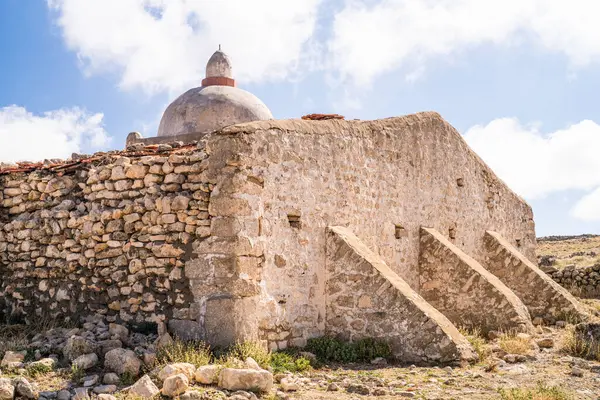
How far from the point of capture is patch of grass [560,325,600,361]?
793 centimetres

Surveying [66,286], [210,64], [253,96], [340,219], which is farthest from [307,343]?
[210,64]

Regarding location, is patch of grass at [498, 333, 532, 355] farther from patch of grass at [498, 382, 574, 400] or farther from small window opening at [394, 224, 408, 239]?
small window opening at [394, 224, 408, 239]

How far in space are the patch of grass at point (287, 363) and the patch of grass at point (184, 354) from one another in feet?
2.52

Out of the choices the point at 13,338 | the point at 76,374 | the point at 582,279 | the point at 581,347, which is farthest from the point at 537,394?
the point at 582,279

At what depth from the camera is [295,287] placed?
763cm

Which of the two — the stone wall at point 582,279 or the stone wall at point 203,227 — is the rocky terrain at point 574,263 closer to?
the stone wall at point 582,279

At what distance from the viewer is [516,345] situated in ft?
26.5

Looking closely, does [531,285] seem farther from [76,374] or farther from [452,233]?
[76,374]

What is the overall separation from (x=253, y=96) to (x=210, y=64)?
4.06 ft

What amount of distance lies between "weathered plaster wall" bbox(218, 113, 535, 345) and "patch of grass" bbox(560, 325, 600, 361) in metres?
2.86

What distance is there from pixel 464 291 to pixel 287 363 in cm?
434

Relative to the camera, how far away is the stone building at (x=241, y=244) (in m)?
7.02

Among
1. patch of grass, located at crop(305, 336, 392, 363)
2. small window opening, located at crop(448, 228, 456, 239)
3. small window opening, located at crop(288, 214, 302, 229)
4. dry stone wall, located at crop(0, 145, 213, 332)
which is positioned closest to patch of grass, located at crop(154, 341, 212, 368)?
dry stone wall, located at crop(0, 145, 213, 332)

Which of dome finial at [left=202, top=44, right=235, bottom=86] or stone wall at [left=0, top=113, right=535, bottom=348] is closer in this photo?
stone wall at [left=0, top=113, right=535, bottom=348]
